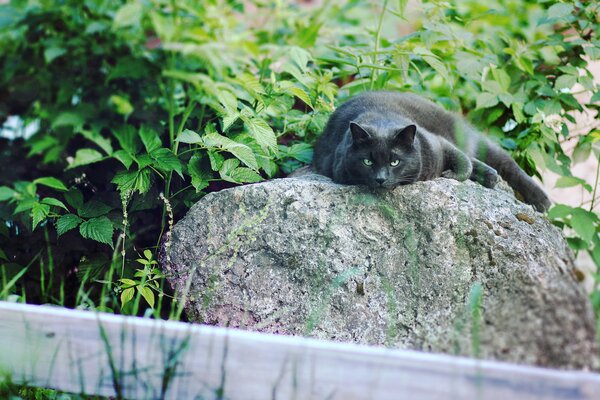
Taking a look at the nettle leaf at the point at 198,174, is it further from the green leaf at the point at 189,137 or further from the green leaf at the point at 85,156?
the green leaf at the point at 85,156

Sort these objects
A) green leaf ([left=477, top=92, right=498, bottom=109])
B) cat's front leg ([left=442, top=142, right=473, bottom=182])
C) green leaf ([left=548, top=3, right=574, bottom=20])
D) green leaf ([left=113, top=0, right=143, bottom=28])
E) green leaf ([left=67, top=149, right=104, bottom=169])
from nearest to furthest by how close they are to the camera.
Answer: green leaf ([left=113, top=0, right=143, bottom=28])
green leaf ([left=67, top=149, right=104, bottom=169])
cat's front leg ([left=442, top=142, right=473, bottom=182])
green leaf ([left=548, top=3, right=574, bottom=20])
green leaf ([left=477, top=92, right=498, bottom=109])

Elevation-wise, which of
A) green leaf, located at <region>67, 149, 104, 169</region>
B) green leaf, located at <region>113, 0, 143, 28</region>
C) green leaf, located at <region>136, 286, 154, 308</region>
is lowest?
green leaf, located at <region>136, 286, 154, 308</region>

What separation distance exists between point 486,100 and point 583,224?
35.4 inches

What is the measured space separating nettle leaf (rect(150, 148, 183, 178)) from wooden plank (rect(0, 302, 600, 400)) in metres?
0.77

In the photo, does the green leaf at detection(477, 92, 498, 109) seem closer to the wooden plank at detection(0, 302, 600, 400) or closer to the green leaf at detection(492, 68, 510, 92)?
the green leaf at detection(492, 68, 510, 92)

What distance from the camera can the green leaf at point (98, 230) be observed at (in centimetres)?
251

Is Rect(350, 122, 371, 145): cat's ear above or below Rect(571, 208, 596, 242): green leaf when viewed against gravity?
above

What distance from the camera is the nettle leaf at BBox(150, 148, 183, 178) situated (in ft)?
8.36

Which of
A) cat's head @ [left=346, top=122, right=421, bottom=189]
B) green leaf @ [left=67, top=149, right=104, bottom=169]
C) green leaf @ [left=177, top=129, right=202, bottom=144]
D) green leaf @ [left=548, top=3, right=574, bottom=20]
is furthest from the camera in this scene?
green leaf @ [left=548, top=3, right=574, bottom=20]

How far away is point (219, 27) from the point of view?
8.59ft

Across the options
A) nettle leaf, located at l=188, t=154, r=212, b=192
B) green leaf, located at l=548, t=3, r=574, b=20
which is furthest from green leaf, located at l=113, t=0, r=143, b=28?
green leaf, located at l=548, t=3, r=574, b=20

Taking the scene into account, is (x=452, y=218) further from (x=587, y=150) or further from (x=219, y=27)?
(x=219, y=27)

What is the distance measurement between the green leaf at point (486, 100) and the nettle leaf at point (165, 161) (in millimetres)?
1599

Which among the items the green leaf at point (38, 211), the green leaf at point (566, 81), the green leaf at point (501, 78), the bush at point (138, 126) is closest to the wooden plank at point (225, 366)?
the bush at point (138, 126)
